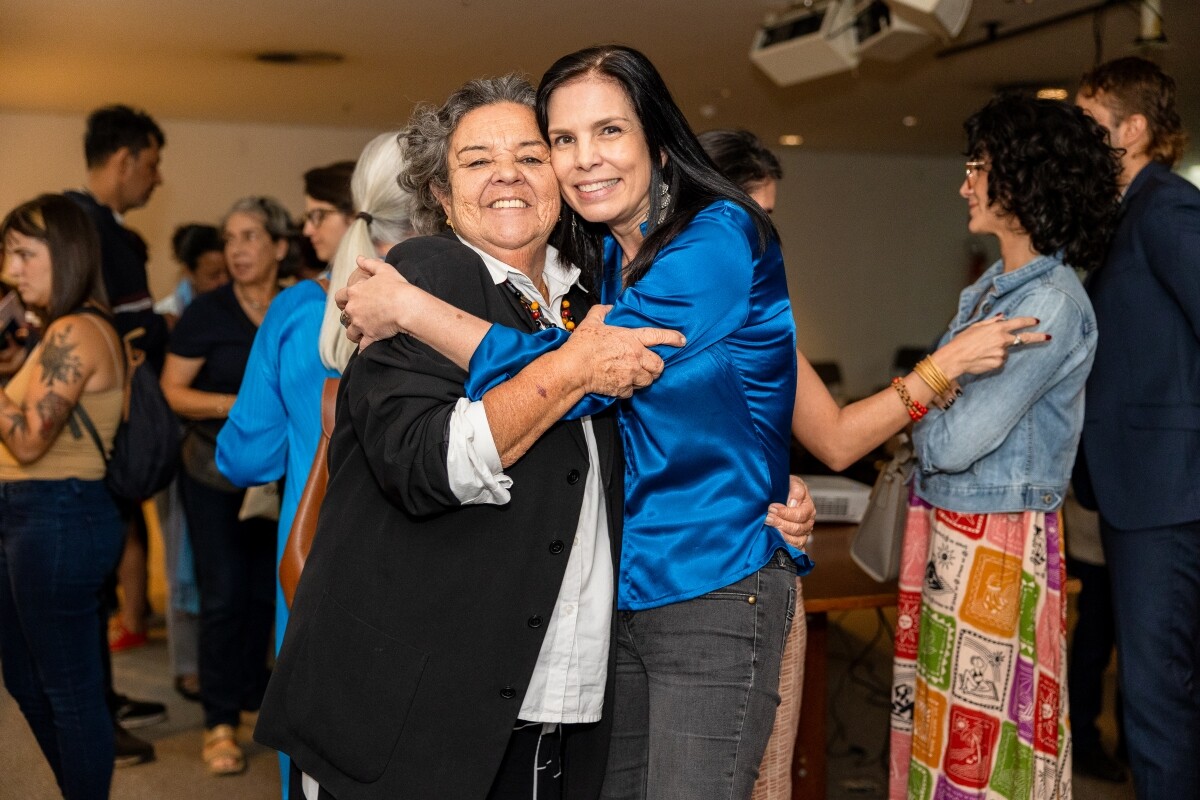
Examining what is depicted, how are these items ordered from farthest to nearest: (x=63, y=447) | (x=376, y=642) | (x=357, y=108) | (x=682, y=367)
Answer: (x=357, y=108) < (x=63, y=447) < (x=682, y=367) < (x=376, y=642)

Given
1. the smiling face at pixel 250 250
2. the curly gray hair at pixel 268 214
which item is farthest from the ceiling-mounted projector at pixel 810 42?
the smiling face at pixel 250 250

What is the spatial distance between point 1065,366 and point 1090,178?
0.42 metres

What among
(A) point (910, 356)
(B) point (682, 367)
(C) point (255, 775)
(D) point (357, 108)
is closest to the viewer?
(B) point (682, 367)

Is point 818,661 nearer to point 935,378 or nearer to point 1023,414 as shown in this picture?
point 1023,414

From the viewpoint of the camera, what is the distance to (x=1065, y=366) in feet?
7.97

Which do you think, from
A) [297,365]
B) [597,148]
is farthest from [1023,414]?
[297,365]

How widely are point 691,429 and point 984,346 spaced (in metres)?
0.87

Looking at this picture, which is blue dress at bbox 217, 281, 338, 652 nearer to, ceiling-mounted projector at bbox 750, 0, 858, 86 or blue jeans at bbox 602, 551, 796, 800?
blue jeans at bbox 602, 551, 796, 800

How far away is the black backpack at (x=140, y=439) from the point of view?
9.56 ft

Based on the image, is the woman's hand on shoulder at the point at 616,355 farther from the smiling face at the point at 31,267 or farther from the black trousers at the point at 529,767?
the smiling face at the point at 31,267

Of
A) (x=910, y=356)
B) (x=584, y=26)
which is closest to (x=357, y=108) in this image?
(x=584, y=26)

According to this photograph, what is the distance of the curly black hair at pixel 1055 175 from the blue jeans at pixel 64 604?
236 cm

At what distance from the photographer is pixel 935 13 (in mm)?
5125

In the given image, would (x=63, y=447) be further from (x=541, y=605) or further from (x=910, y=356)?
(x=910, y=356)
